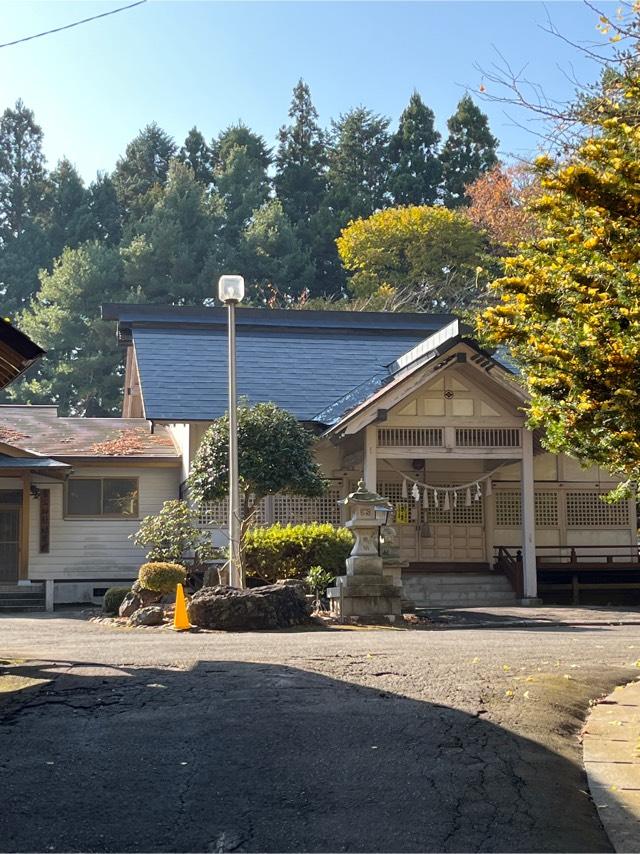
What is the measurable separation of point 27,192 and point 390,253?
26.6 meters

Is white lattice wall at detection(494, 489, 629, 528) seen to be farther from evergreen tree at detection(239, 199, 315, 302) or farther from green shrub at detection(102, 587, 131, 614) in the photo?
evergreen tree at detection(239, 199, 315, 302)

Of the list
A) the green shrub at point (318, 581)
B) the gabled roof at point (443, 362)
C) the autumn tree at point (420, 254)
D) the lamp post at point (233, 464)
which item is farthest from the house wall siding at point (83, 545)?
the autumn tree at point (420, 254)

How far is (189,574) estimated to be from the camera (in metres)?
22.6

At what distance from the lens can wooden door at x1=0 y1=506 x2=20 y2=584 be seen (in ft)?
88.1

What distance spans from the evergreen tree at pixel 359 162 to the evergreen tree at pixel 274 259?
16.6ft

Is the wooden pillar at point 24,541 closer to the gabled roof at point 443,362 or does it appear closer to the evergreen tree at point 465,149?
the gabled roof at point 443,362

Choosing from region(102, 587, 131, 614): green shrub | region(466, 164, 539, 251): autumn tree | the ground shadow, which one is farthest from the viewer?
region(466, 164, 539, 251): autumn tree

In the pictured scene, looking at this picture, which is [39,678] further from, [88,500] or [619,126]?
[88,500]

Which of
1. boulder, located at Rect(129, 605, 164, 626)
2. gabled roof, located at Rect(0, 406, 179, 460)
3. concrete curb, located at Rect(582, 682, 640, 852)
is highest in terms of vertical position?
gabled roof, located at Rect(0, 406, 179, 460)

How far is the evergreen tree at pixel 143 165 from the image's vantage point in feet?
213

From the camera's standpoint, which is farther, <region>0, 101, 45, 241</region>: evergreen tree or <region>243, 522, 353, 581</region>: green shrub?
<region>0, 101, 45, 241</region>: evergreen tree

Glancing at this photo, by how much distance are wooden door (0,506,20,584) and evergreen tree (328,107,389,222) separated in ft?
118

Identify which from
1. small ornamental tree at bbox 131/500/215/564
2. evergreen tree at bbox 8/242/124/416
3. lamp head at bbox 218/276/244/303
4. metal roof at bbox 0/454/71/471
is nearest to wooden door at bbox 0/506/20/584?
metal roof at bbox 0/454/71/471

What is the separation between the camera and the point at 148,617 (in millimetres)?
18016
